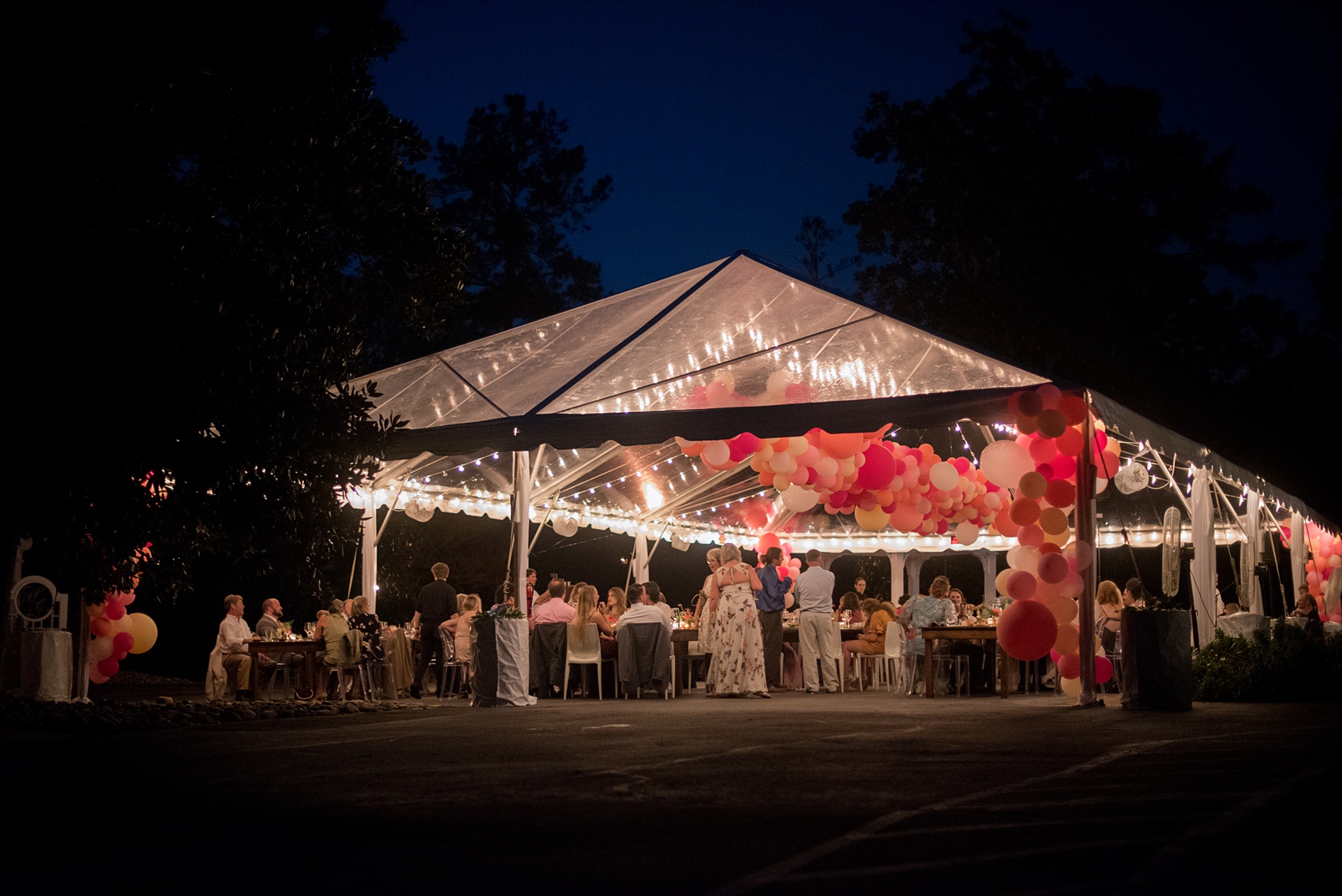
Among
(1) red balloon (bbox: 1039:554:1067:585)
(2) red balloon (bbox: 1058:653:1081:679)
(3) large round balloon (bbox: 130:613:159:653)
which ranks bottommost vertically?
(2) red balloon (bbox: 1058:653:1081:679)

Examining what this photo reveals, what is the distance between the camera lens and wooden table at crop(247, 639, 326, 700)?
1230cm

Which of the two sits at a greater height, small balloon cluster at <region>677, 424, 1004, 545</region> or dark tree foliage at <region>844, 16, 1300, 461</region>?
dark tree foliage at <region>844, 16, 1300, 461</region>

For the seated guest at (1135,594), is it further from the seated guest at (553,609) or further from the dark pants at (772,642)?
the seated guest at (553,609)

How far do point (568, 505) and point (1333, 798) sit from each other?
13.6 metres

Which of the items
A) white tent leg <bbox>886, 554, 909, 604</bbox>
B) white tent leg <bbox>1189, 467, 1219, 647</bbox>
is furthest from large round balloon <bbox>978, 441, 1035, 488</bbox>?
white tent leg <bbox>886, 554, 909, 604</bbox>

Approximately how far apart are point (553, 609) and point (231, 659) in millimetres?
3346

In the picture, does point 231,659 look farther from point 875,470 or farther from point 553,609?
point 875,470

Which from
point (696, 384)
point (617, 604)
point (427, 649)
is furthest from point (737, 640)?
point (427, 649)

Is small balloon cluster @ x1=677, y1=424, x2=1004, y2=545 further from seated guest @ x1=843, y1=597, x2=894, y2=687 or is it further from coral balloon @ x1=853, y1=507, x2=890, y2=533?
seated guest @ x1=843, y1=597, x2=894, y2=687

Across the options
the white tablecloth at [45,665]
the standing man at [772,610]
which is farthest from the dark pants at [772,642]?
the white tablecloth at [45,665]

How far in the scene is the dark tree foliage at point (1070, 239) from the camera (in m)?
24.9

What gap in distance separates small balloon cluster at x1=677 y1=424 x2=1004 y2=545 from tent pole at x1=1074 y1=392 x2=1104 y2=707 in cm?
304

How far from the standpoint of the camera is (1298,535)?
732 inches

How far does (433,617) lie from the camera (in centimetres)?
1402
